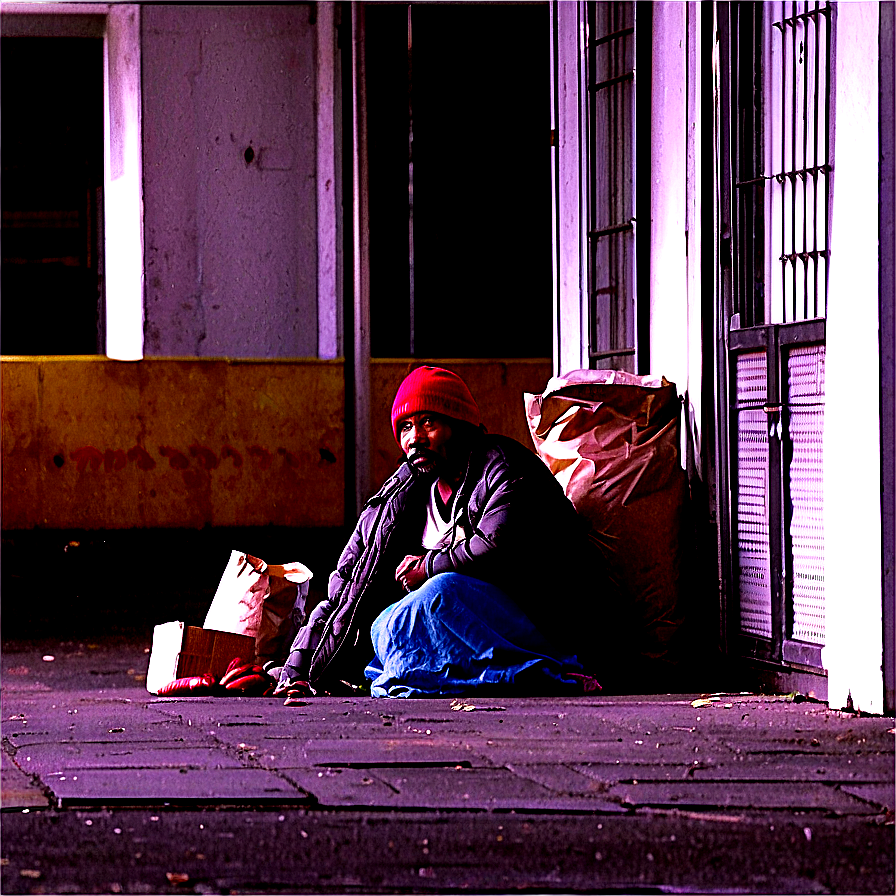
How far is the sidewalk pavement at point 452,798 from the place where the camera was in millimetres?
3758

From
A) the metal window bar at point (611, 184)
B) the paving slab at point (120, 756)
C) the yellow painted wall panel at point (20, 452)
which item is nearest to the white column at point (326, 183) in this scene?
the yellow painted wall panel at point (20, 452)

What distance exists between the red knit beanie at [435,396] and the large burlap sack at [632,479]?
49 cm

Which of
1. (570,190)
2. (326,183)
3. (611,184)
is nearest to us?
(611,184)

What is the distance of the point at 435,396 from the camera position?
7242 mm

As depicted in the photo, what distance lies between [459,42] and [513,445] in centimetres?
1063

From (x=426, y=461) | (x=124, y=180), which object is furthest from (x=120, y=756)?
(x=124, y=180)

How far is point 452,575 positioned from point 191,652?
3.80ft

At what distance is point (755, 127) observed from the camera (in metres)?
7.20

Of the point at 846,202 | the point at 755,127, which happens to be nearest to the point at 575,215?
the point at 755,127

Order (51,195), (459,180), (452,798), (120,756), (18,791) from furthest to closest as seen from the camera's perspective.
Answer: (51,195), (459,180), (120,756), (18,791), (452,798)

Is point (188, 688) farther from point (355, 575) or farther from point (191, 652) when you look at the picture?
point (355, 575)

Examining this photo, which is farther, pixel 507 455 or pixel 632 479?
pixel 632 479

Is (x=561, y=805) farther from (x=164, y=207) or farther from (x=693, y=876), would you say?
(x=164, y=207)

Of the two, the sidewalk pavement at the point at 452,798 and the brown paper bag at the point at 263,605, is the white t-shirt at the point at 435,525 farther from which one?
the sidewalk pavement at the point at 452,798
